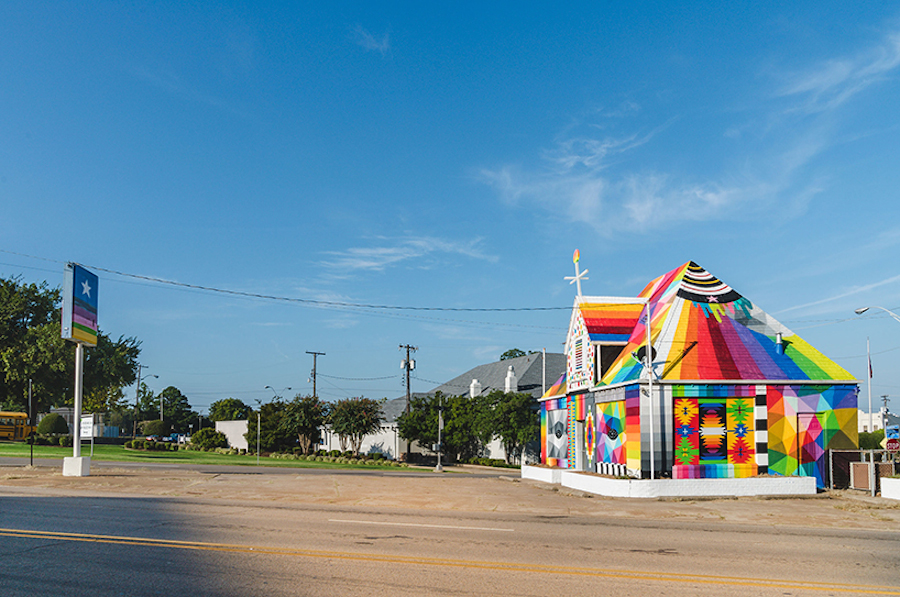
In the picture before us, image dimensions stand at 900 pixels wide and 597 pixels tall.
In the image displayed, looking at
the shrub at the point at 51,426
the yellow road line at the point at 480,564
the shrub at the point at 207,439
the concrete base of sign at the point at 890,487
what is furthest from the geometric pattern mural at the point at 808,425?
the shrub at the point at 51,426

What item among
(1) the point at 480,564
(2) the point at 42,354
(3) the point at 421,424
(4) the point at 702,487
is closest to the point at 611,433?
(4) the point at 702,487

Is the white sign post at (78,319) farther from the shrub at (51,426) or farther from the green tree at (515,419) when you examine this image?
the shrub at (51,426)

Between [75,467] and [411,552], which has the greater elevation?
[411,552]

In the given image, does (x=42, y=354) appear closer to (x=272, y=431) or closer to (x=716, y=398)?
(x=272, y=431)

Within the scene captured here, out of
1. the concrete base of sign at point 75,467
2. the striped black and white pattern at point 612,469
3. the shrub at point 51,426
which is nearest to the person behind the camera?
the striped black and white pattern at point 612,469

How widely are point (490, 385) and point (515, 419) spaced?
1566 cm

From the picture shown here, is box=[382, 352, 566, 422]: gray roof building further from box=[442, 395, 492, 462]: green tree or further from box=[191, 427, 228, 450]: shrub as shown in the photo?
box=[191, 427, 228, 450]: shrub

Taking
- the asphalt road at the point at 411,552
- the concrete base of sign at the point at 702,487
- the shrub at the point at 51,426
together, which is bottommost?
the shrub at the point at 51,426

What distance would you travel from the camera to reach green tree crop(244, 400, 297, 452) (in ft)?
208

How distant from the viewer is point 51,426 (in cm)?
7006

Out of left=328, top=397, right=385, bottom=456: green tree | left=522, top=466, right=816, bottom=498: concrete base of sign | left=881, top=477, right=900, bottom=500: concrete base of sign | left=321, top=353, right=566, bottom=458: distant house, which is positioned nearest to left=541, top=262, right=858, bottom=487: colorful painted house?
left=522, top=466, right=816, bottom=498: concrete base of sign

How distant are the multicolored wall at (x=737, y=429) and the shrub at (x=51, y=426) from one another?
2564 inches

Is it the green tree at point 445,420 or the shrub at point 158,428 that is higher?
the green tree at point 445,420

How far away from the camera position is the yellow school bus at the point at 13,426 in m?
67.0
